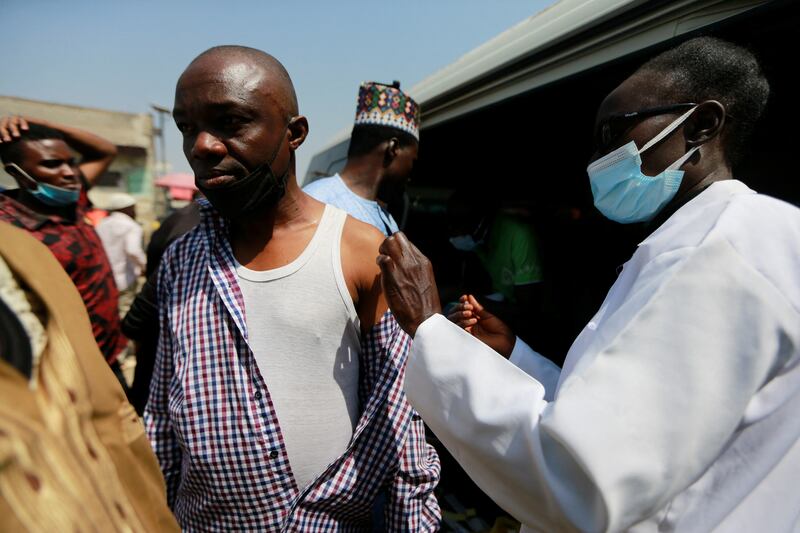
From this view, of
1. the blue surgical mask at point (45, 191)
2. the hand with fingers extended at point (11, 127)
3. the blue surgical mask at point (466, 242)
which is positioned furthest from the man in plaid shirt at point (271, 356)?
the blue surgical mask at point (466, 242)

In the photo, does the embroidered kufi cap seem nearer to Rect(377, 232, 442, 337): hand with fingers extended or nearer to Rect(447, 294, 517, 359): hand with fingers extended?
Rect(447, 294, 517, 359): hand with fingers extended

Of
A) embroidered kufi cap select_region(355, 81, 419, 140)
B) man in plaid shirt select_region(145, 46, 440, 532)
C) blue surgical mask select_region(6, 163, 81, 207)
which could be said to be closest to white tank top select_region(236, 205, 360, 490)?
man in plaid shirt select_region(145, 46, 440, 532)

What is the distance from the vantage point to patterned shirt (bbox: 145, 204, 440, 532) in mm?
1170

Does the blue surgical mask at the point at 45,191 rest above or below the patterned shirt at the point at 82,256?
above

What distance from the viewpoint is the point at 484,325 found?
4.76 ft

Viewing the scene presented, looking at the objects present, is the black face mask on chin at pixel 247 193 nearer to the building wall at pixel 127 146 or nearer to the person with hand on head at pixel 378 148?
the person with hand on head at pixel 378 148

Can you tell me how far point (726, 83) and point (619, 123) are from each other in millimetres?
230

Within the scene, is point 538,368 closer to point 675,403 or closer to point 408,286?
point 408,286

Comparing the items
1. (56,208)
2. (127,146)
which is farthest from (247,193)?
(127,146)

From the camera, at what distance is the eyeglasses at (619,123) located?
1.03 m

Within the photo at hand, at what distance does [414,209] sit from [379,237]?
5.58m

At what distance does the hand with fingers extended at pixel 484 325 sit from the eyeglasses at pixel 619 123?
586 millimetres

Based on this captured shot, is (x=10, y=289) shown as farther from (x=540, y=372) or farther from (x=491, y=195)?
(x=491, y=195)

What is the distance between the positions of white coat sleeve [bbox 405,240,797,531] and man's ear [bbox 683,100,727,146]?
0.42m
